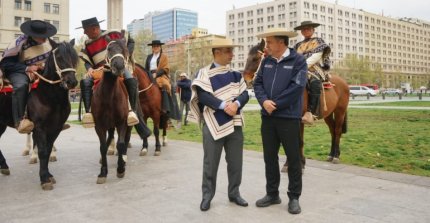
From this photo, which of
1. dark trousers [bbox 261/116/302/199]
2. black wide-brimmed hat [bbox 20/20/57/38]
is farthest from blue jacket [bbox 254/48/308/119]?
black wide-brimmed hat [bbox 20/20/57/38]

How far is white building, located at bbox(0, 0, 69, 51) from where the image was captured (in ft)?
223

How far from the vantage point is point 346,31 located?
14062 cm

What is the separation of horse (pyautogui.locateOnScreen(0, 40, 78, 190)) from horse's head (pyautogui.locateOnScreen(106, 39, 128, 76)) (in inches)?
23.4

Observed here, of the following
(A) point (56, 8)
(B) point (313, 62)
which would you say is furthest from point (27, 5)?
(B) point (313, 62)

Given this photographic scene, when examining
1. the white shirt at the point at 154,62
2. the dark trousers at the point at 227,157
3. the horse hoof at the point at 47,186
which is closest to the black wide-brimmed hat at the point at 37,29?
the horse hoof at the point at 47,186

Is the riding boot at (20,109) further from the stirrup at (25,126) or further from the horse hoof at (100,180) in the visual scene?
the horse hoof at (100,180)

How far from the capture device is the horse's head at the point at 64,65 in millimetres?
5883

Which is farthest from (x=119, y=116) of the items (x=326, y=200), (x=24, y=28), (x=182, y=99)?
(x=182, y=99)

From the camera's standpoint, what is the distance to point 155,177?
6629 millimetres

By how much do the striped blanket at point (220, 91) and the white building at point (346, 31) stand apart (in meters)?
119

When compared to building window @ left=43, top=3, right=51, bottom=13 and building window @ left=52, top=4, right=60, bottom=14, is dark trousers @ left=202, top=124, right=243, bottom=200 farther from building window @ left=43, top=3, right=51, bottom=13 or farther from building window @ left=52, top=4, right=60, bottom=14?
building window @ left=52, top=4, right=60, bottom=14

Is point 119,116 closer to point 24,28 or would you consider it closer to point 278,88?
point 24,28

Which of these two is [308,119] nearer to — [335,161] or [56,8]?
[335,161]

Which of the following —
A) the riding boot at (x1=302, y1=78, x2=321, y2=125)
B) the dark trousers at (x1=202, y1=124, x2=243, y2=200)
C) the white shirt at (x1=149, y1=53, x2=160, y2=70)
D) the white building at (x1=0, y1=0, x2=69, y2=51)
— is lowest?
the dark trousers at (x1=202, y1=124, x2=243, y2=200)
